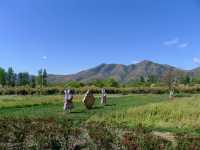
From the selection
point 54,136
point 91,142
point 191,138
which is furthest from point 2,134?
point 191,138

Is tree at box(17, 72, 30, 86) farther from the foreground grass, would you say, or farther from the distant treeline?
the foreground grass

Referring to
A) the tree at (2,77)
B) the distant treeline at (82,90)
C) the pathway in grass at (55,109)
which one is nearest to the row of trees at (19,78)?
the tree at (2,77)

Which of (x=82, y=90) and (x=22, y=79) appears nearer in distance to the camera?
(x=82, y=90)

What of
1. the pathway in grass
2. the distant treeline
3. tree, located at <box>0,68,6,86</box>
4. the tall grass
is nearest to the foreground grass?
the tall grass

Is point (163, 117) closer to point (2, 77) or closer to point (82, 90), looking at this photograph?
point (82, 90)

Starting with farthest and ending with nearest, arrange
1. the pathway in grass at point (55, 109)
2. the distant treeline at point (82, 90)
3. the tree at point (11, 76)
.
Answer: the tree at point (11, 76) < the distant treeline at point (82, 90) < the pathway in grass at point (55, 109)

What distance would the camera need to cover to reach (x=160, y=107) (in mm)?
21562

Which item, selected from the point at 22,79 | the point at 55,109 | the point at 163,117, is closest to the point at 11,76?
the point at 22,79

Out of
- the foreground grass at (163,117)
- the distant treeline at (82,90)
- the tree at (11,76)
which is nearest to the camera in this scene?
the foreground grass at (163,117)

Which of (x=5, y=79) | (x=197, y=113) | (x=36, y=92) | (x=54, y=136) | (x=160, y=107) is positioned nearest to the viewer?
(x=54, y=136)

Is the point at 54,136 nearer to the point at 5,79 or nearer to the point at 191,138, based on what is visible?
the point at 191,138

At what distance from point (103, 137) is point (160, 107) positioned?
36.7 feet

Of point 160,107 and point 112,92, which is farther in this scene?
point 112,92

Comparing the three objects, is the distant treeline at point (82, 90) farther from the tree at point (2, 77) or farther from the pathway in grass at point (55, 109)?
the tree at point (2, 77)
